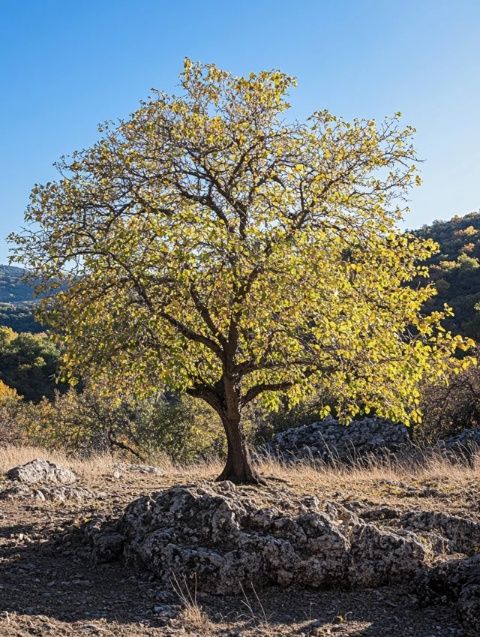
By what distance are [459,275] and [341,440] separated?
2591cm

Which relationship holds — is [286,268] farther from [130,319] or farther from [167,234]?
[130,319]

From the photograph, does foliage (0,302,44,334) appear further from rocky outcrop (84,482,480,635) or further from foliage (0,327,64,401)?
rocky outcrop (84,482,480,635)

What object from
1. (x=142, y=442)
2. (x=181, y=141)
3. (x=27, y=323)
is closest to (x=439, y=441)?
(x=181, y=141)

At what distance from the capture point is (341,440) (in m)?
23.8

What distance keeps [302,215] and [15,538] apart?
21.1 feet

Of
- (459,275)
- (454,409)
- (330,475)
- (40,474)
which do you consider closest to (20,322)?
(459,275)

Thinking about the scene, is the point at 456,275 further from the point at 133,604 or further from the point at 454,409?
the point at 133,604

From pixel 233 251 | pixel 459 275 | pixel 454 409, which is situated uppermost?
pixel 459 275

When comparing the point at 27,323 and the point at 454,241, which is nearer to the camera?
the point at 454,241

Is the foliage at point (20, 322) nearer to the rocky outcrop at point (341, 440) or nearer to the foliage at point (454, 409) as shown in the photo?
the rocky outcrop at point (341, 440)

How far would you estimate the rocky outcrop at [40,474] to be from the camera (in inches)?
460

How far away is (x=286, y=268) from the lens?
8.84m

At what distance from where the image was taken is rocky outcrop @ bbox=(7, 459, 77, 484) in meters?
11.7

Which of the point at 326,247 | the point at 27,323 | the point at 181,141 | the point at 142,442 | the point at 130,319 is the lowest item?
the point at 142,442
